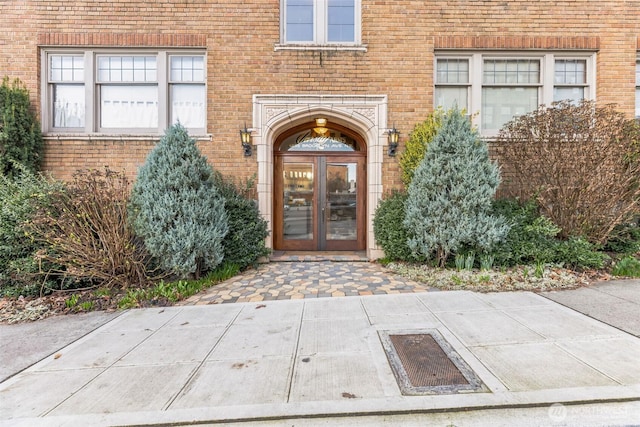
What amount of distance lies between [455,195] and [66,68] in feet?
27.5

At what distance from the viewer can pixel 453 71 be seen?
6.51 m

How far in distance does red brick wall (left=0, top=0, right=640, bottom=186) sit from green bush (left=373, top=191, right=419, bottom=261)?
1.80 m

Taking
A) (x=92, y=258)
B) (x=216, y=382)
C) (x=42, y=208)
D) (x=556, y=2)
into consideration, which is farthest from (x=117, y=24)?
(x=556, y=2)

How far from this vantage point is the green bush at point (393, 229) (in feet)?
18.5

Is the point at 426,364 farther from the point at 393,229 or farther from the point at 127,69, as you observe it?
the point at 127,69

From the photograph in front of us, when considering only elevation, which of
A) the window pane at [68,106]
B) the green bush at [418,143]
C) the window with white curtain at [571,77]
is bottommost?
the green bush at [418,143]

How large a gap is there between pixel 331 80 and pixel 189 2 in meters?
3.37

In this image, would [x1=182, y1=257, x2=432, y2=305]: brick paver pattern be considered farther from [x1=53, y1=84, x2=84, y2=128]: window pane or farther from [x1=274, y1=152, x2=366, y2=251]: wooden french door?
[x1=53, y1=84, x2=84, y2=128]: window pane

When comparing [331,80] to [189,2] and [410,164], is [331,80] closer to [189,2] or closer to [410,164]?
[410,164]

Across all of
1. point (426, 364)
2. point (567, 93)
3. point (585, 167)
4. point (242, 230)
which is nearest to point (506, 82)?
point (567, 93)

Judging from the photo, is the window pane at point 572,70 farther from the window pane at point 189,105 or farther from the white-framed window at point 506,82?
the window pane at point 189,105

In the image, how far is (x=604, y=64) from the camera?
6.21m

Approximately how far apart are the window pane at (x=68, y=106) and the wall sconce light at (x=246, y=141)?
3621 millimetres

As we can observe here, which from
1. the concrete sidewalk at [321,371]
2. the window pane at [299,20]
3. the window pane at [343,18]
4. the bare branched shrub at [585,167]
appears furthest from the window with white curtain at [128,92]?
the bare branched shrub at [585,167]
